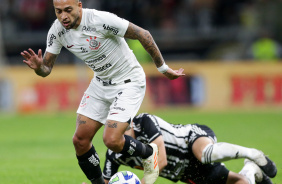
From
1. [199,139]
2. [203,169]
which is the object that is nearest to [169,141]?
[199,139]

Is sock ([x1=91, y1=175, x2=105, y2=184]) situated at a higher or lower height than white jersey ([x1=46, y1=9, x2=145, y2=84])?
lower

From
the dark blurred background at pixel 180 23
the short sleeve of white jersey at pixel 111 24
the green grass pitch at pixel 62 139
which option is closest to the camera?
the short sleeve of white jersey at pixel 111 24

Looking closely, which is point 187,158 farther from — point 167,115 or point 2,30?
point 2,30

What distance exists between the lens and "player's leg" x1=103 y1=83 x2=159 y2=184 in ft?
22.6

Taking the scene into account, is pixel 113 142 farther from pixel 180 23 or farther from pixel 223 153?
pixel 180 23

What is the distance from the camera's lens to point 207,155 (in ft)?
22.9

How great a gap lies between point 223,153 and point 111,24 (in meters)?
1.97

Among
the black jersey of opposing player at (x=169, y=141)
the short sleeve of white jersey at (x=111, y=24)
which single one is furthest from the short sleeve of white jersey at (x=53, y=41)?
the black jersey of opposing player at (x=169, y=141)

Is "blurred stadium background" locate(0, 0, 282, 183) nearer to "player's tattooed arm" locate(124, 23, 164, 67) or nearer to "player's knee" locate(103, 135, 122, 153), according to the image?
"player's tattooed arm" locate(124, 23, 164, 67)

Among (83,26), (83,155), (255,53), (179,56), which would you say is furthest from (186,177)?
(179,56)

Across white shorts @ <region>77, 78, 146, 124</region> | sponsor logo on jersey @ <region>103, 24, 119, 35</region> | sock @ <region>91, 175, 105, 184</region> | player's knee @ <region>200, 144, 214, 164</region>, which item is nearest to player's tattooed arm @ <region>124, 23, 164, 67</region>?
sponsor logo on jersey @ <region>103, 24, 119, 35</region>

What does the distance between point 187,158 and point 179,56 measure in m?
16.7

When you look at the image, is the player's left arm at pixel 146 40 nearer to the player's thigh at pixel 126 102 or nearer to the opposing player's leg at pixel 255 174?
the player's thigh at pixel 126 102

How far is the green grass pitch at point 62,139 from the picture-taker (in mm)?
8767
